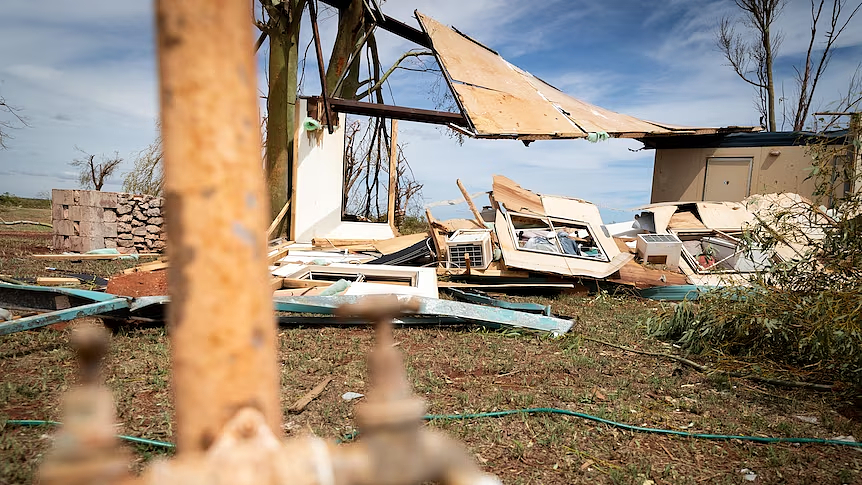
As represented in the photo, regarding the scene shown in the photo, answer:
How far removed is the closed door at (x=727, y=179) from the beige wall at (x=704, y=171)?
0.37 feet

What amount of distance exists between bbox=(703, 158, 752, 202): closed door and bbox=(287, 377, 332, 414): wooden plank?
13.2 metres

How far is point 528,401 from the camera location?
3971 mm

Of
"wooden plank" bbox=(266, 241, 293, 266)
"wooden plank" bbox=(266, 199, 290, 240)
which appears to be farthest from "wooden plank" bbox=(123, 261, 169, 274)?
"wooden plank" bbox=(266, 199, 290, 240)

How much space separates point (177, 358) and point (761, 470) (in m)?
3.62

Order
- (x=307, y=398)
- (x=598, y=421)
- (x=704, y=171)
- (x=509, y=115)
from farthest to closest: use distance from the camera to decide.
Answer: (x=704, y=171) < (x=509, y=115) < (x=307, y=398) < (x=598, y=421)

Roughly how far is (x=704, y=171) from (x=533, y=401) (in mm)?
12571

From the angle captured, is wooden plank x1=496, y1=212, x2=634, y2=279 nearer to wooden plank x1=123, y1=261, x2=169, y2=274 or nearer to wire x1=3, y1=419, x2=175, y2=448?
wooden plank x1=123, y1=261, x2=169, y2=274

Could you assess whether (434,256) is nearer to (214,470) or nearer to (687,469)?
(687,469)

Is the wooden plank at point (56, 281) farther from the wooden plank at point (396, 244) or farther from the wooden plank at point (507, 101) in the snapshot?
the wooden plank at point (507, 101)

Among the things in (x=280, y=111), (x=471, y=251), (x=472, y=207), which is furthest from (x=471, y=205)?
(x=280, y=111)

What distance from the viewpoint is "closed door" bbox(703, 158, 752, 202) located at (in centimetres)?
1366

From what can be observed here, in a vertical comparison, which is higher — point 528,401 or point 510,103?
point 510,103

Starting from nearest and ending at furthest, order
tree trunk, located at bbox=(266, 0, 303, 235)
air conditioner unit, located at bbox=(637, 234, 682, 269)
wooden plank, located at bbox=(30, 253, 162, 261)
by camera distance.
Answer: air conditioner unit, located at bbox=(637, 234, 682, 269) → wooden plank, located at bbox=(30, 253, 162, 261) → tree trunk, located at bbox=(266, 0, 303, 235)

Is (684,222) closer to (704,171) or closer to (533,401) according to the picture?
(704,171)
